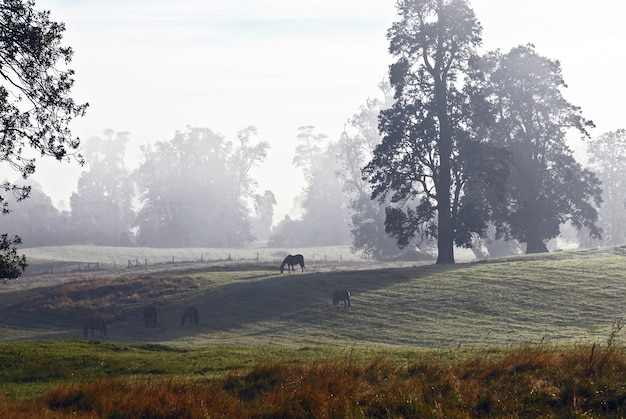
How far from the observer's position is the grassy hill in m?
36.7

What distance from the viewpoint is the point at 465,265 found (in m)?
58.2

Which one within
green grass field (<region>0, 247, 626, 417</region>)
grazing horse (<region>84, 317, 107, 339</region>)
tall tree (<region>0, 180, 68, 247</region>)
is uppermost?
tall tree (<region>0, 180, 68, 247</region>)

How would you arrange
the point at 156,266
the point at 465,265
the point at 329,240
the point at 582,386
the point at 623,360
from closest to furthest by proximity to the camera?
the point at 582,386, the point at 623,360, the point at 465,265, the point at 156,266, the point at 329,240

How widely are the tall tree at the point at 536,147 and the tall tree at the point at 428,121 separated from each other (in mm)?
13765

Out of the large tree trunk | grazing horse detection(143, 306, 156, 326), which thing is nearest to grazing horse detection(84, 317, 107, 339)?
grazing horse detection(143, 306, 156, 326)

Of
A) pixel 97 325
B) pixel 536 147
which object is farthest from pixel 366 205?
pixel 97 325

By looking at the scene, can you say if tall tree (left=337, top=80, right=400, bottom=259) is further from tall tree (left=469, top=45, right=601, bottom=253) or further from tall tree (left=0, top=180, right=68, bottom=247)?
tall tree (left=0, top=180, right=68, bottom=247)

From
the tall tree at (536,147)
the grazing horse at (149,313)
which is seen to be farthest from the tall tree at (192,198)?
the grazing horse at (149,313)

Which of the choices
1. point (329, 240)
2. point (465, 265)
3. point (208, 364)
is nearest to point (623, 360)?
point (208, 364)

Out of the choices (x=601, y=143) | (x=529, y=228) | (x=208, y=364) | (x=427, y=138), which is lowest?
(x=208, y=364)

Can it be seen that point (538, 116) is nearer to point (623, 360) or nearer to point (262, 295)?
point (262, 295)

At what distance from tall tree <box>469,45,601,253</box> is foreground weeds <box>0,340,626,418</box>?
192 ft

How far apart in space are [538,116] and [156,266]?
157 feet

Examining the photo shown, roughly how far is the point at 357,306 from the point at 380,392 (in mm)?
29835
